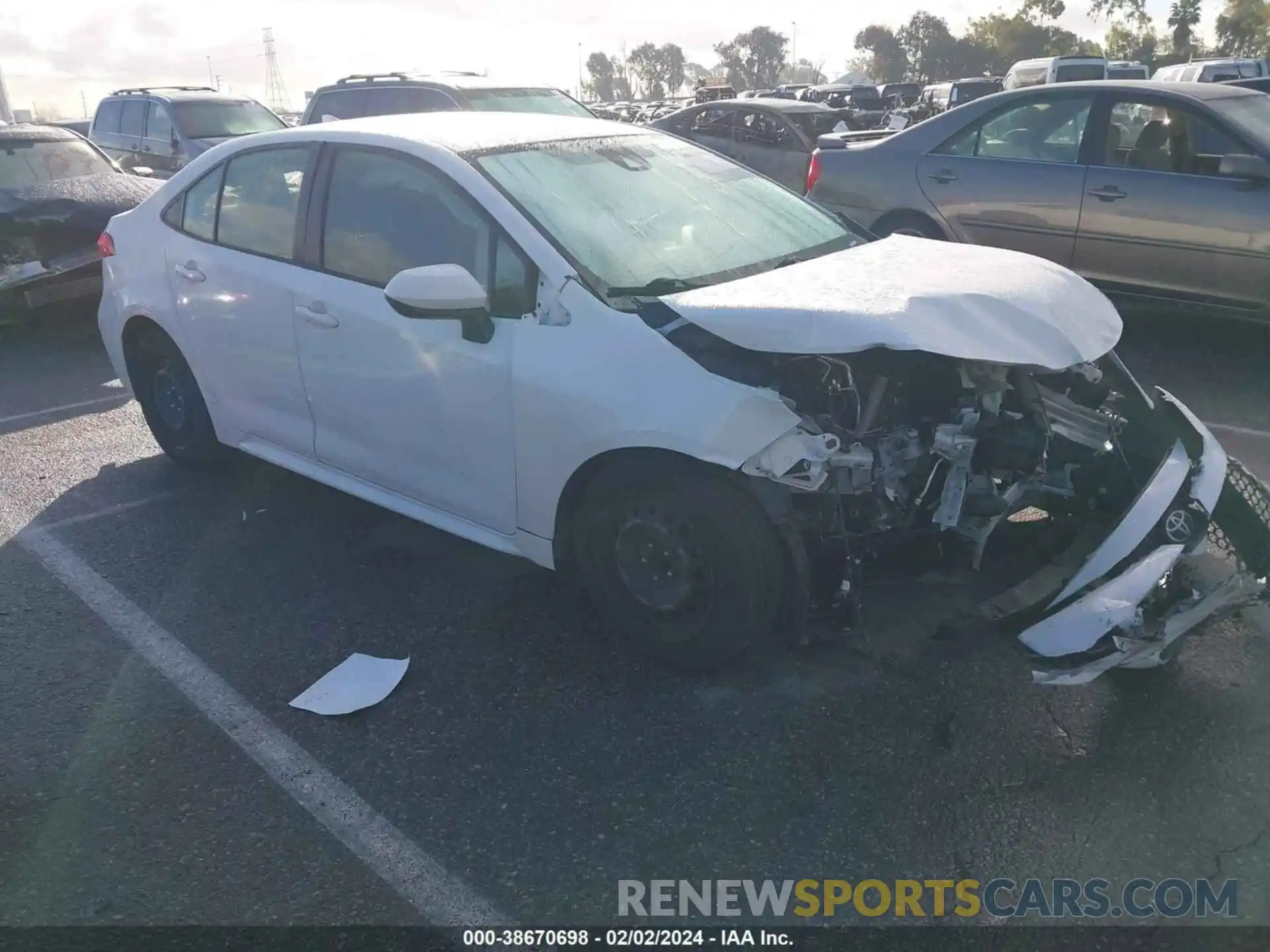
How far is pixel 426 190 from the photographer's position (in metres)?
3.65

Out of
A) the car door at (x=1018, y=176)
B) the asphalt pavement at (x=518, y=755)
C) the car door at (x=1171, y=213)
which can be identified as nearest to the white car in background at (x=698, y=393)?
the asphalt pavement at (x=518, y=755)

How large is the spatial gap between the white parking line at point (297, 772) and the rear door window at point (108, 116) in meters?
11.9

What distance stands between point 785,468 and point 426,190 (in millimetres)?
1740

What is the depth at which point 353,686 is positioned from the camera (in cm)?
336

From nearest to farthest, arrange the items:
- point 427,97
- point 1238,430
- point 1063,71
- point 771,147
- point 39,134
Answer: point 1238,430
point 39,134
point 427,97
point 771,147
point 1063,71

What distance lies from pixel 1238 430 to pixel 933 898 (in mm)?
3940

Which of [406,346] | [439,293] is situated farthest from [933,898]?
[406,346]

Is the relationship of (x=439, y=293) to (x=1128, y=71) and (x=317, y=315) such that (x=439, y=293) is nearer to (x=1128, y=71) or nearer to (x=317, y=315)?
(x=317, y=315)

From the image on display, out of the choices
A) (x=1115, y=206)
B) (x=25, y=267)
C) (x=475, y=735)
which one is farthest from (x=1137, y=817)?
(x=25, y=267)

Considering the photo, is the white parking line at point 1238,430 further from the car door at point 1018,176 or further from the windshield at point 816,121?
the windshield at point 816,121

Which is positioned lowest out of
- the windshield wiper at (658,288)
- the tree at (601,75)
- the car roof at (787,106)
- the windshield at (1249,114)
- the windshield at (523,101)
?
the tree at (601,75)

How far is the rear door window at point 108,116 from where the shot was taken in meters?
13.9

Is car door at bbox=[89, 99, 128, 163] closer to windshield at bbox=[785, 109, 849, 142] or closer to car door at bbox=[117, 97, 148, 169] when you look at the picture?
car door at bbox=[117, 97, 148, 169]

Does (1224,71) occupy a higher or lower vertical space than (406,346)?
higher
